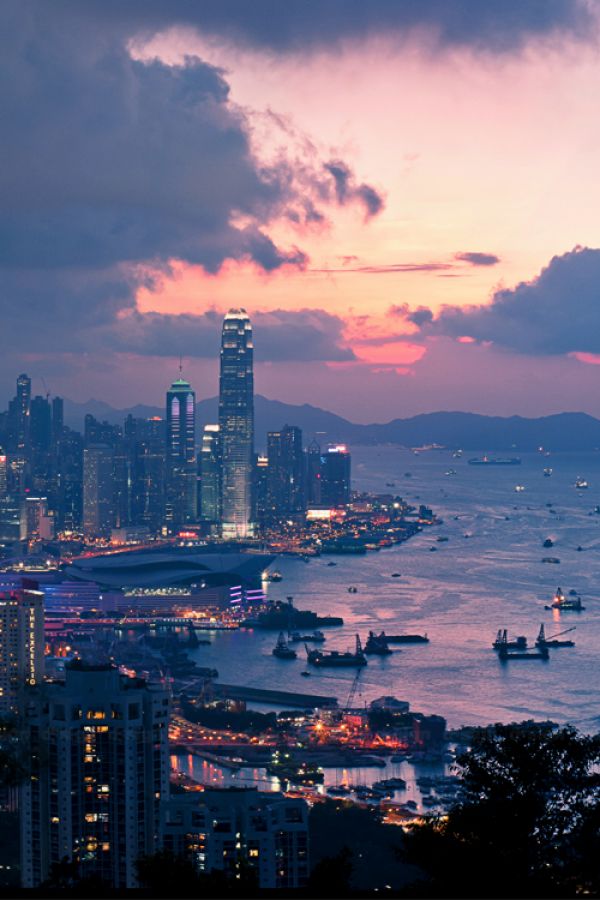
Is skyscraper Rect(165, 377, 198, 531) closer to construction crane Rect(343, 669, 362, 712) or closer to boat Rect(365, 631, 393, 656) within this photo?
boat Rect(365, 631, 393, 656)

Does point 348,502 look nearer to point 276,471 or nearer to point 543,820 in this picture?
point 276,471

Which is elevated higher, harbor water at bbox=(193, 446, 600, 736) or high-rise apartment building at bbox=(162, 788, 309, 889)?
high-rise apartment building at bbox=(162, 788, 309, 889)

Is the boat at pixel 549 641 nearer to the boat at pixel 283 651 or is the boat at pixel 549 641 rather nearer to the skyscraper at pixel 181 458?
the boat at pixel 283 651

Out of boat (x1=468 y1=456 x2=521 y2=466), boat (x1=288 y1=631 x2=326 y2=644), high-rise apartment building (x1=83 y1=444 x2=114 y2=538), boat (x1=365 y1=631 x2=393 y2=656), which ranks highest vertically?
boat (x1=468 y1=456 x2=521 y2=466)

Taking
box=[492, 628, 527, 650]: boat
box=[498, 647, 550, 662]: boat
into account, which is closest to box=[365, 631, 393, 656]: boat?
box=[492, 628, 527, 650]: boat

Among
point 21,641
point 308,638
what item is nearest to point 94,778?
point 21,641

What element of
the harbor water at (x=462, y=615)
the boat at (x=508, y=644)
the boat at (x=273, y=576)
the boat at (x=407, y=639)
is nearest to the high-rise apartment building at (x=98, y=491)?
the harbor water at (x=462, y=615)

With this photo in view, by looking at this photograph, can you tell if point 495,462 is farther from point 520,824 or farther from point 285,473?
point 520,824
